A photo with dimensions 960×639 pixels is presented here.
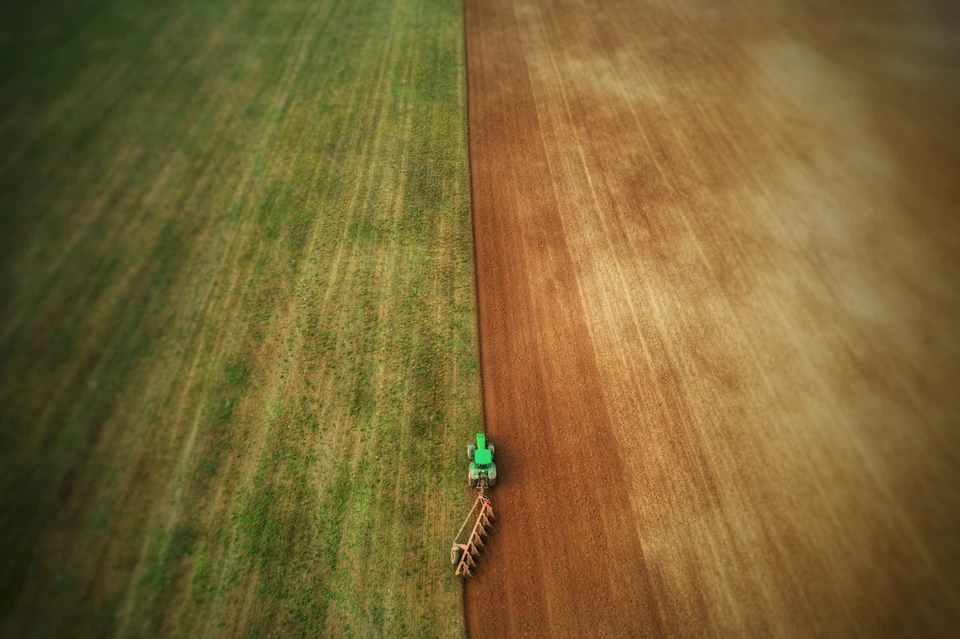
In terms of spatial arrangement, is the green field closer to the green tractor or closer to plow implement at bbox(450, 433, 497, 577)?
plow implement at bbox(450, 433, 497, 577)

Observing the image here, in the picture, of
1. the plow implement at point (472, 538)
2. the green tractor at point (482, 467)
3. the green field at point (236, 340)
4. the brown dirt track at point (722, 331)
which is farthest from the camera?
the green tractor at point (482, 467)

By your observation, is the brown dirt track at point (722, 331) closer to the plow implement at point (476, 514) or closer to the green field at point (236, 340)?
the plow implement at point (476, 514)

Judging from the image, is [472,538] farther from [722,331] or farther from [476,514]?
[722,331]

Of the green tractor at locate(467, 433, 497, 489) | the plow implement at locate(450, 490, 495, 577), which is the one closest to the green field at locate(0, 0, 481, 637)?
the plow implement at locate(450, 490, 495, 577)

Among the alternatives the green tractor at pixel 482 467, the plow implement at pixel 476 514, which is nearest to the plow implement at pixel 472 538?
the plow implement at pixel 476 514

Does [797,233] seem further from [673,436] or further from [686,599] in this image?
[686,599]
